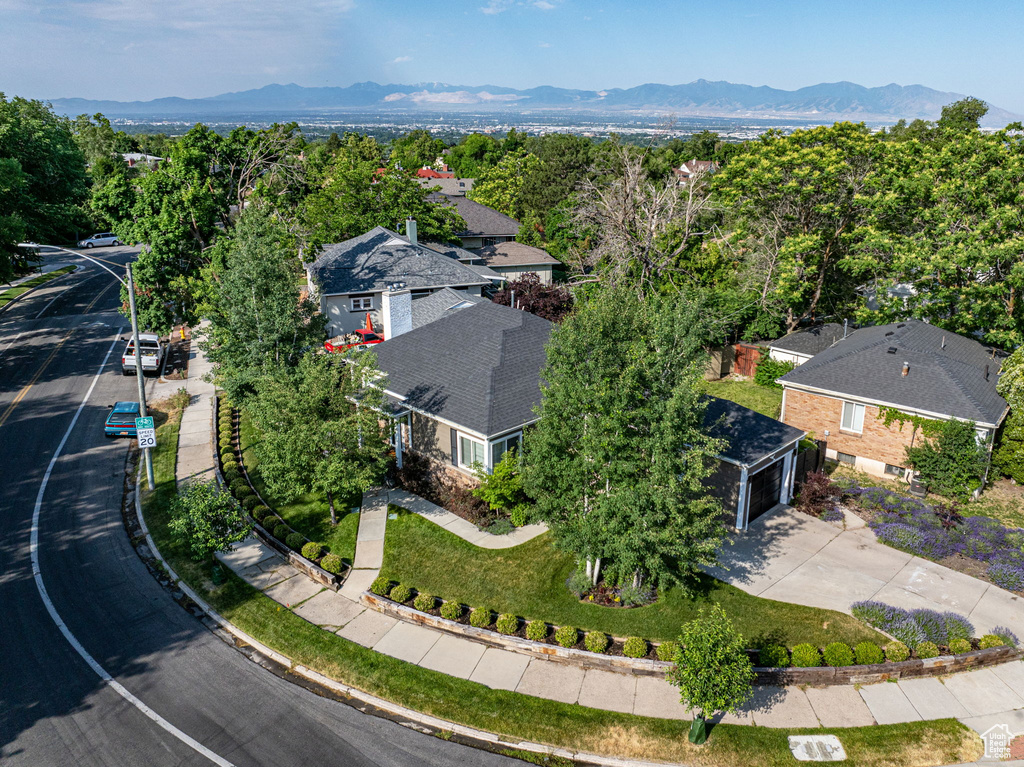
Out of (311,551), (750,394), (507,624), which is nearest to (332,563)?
(311,551)

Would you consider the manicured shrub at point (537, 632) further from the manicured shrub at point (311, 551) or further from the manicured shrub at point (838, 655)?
the manicured shrub at point (311, 551)

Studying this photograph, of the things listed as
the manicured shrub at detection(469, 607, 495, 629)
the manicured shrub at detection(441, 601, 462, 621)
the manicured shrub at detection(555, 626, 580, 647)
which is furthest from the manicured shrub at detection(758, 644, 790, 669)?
the manicured shrub at detection(441, 601, 462, 621)

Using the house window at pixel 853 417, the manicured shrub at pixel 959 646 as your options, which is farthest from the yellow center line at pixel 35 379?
the manicured shrub at pixel 959 646

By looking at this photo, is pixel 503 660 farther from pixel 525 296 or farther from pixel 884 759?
pixel 525 296

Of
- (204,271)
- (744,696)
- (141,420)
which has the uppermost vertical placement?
(204,271)

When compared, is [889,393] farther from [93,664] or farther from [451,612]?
[93,664]

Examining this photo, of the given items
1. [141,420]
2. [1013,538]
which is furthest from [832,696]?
[141,420]
